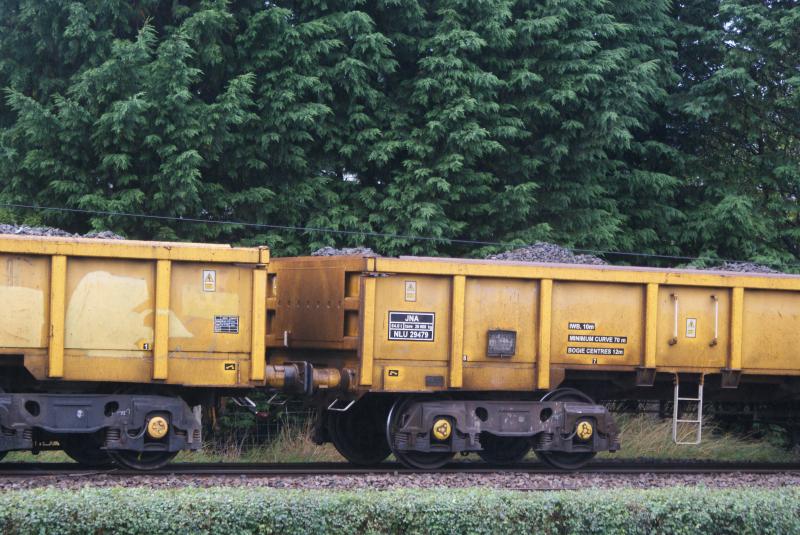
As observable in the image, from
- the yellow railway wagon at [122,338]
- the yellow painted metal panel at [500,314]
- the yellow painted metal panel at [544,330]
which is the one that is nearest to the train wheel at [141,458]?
the yellow railway wagon at [122,338]

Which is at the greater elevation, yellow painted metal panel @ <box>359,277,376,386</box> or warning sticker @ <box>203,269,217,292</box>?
warning sticker @ <box>203,269,217,292</box>

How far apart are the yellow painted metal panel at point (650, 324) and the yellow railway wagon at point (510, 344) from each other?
2 cm

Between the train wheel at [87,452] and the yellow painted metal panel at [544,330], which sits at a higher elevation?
the yellow painted metal panel at [544,330]

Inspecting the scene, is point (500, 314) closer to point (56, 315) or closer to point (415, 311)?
point (415, 311)

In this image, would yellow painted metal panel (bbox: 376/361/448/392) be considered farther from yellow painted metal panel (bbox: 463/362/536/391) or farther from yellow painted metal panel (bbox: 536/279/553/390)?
yellow painted metal panel (bbox: 536/279/553/390)

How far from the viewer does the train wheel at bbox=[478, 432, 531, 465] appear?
40.4 feet

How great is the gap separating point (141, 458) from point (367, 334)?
2.83 m

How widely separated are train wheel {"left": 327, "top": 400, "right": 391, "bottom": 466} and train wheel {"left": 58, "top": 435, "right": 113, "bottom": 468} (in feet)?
9.26

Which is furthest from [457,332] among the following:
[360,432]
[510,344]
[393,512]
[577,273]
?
[393,512]

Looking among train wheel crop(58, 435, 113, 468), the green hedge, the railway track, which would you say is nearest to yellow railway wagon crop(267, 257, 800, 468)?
the railway track

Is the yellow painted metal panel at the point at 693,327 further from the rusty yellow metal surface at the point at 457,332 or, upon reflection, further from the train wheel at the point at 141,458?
the train wheel at the point at 141,458

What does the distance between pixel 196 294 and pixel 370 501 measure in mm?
4019

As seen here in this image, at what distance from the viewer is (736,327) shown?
40.0 feet

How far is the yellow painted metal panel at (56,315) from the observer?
9930mm
